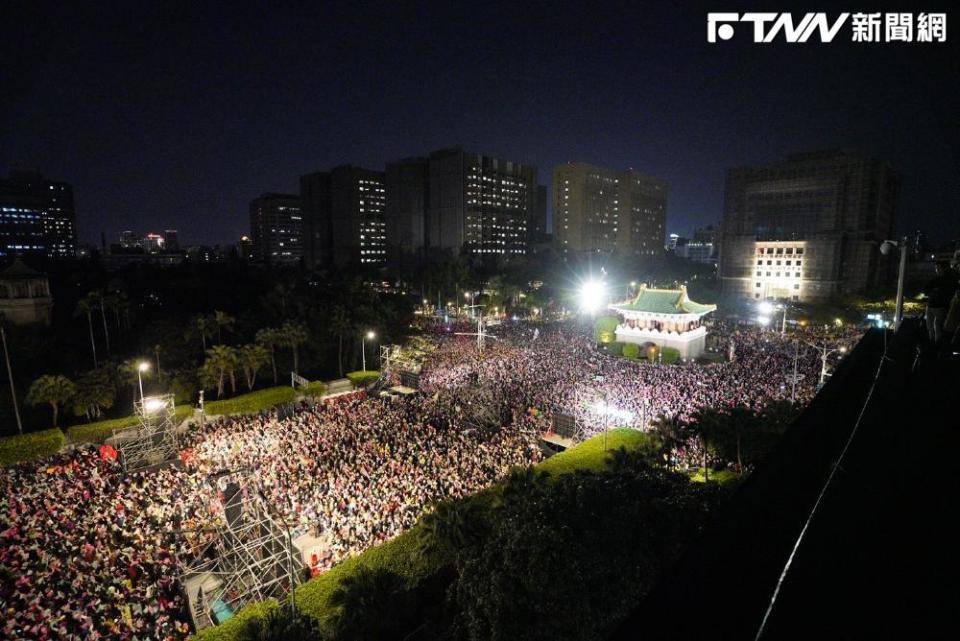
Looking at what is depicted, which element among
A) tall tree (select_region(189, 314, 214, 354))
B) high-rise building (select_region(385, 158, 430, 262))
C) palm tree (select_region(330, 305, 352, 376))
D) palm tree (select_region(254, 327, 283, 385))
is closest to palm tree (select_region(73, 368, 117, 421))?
tall tree (select_region(189, 314, 214, 354))

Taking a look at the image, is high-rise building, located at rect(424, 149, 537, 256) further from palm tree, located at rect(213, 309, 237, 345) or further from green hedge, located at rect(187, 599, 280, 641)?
green hedge, located at rect(187, 599, 280, 641)

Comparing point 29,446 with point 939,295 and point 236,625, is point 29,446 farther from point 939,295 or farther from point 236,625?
point 939,295

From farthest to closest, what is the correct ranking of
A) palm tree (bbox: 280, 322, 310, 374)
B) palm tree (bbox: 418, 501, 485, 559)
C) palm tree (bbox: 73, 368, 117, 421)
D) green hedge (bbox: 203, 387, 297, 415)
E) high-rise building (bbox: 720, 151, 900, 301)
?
high-rise building (bbox: 720, 151, 900, 301) → palm tree (bbox: 280, 322, 310, 374) → green hedge (bbox: 203, 387, 297, 415) → palm tree (bbox: 73, 368, 117, 421) → palm tree (bbox: 418, 501, 485, 559)

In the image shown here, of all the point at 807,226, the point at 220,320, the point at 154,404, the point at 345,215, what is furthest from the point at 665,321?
the point at 345,215

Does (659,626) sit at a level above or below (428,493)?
above

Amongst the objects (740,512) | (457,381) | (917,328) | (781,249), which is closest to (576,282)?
(781,249)

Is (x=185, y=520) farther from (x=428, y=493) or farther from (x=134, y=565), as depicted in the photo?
(x=428, y=493)

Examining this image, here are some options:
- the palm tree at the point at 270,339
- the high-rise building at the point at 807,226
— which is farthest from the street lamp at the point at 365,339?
the high-rise building at the point at 807,226
